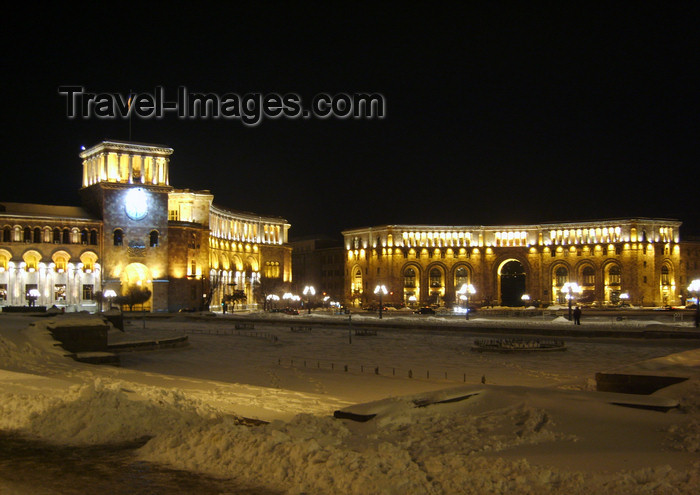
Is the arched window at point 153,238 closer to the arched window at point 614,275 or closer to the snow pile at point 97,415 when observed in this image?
the snow pile at point 97,415

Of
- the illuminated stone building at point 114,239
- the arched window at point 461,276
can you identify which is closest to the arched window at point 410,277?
the arched window at point 461,276

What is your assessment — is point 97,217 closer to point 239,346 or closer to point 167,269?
point 167,269

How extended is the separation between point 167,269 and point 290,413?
6476 cm

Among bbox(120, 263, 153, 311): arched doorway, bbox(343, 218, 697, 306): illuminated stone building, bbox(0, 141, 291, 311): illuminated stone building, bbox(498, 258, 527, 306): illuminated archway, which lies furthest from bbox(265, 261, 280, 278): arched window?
bbox(498, 258, 527, 306): illuminated archway

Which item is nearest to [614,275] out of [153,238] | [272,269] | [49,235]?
[272,269]

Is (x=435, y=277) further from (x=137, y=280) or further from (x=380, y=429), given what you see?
(x=380, y=429)

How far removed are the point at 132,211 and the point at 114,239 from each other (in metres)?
3.45

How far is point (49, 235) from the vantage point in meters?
68.9

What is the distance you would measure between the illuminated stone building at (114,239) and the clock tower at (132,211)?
0.34 feet

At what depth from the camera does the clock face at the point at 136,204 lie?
7294 cm

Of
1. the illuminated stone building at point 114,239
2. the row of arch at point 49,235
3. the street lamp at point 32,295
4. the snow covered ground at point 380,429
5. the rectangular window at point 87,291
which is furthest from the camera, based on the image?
the rectangular window at point 87,291

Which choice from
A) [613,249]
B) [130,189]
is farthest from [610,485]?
[613,249]

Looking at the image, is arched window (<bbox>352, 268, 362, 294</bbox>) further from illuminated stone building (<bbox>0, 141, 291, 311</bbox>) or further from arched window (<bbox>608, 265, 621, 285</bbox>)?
arched window (<bbox>608, 265, 621, 285</bbox>)

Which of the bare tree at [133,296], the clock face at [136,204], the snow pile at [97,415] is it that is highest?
the clock face at [136,204]
